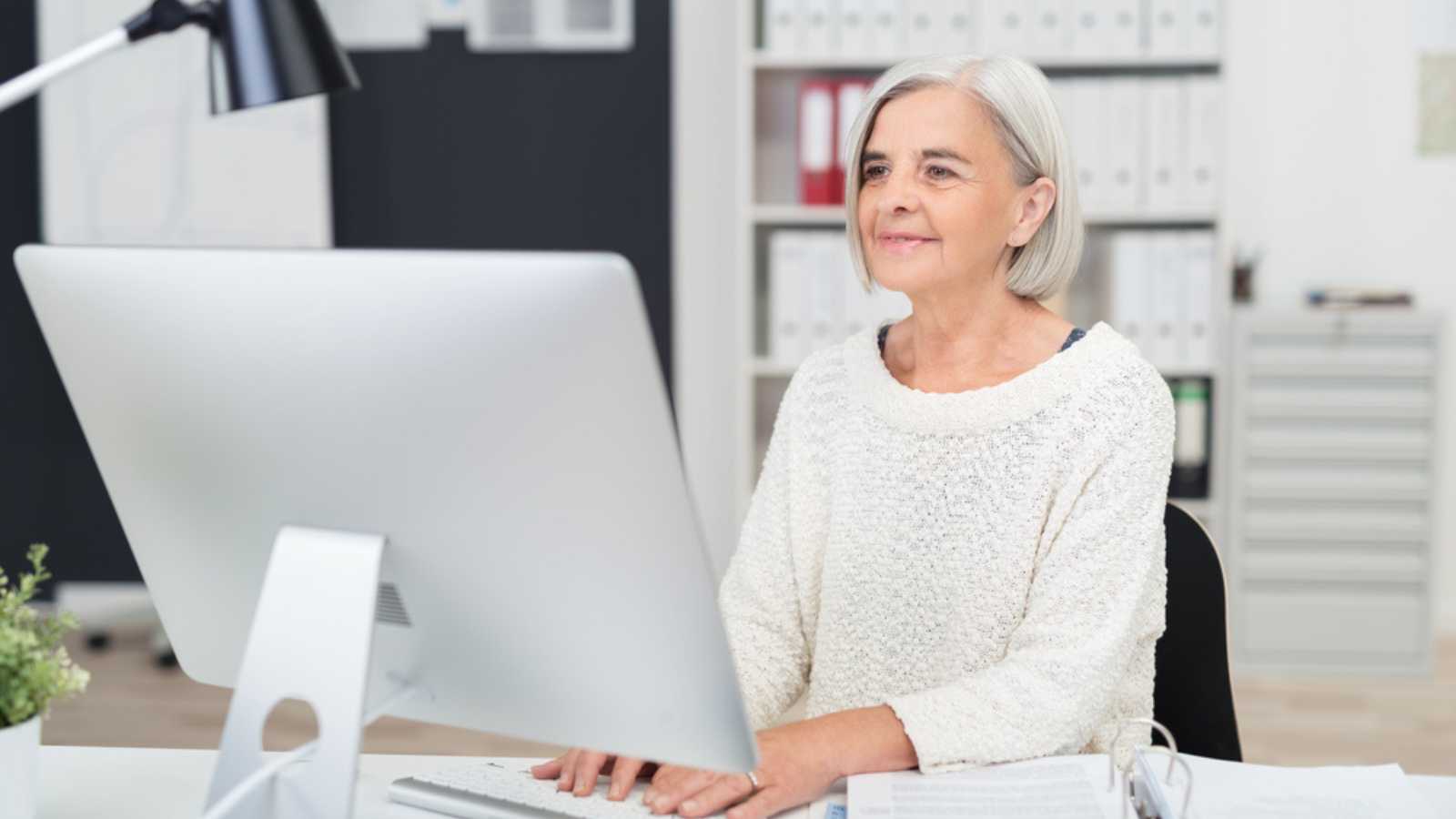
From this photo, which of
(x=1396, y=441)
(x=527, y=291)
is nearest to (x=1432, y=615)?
(x=1396, y=441)

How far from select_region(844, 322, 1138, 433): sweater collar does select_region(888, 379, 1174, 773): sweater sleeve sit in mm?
70

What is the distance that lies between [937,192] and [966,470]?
0.94ft

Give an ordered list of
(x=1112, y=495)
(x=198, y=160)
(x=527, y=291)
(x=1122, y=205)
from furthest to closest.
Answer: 1. (x=198, y=160)
2. (x=1122, y=205)
3. (x=1112, y=495)
4. (x=527, y=291)

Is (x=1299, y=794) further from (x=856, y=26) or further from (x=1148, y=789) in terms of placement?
(x=856, y=26)

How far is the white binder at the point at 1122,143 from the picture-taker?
3477 millimetres

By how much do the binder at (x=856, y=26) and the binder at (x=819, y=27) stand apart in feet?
0.06

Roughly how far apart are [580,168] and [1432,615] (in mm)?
2550

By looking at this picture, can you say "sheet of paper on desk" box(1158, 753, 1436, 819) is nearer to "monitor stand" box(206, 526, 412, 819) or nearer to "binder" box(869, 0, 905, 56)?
"monitor stand" box(206, 526, 412, 819)

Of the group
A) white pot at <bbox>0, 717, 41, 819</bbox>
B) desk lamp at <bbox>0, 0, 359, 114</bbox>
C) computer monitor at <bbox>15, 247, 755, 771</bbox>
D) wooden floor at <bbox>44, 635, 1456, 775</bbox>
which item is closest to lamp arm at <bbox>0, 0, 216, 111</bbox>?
desk lamp at <bbox>0, 0, 359, 114</bbox>

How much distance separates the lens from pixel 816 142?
11.7 ft

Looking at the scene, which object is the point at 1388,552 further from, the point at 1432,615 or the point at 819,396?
the point at 819,396

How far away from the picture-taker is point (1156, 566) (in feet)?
4.60

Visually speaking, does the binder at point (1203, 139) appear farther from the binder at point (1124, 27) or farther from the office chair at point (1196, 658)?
the office chair at point (1196, 658)

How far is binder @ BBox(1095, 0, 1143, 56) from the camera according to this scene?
3477 mm
